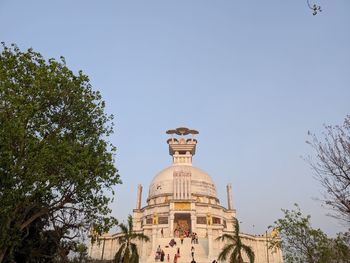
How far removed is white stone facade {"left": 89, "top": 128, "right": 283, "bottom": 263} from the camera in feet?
188

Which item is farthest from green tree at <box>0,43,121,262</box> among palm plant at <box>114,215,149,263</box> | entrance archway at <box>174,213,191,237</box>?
entrance archway at <box>174,213,191,237</box>

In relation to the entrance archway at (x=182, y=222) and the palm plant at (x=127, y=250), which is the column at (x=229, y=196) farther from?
the palm plant at (x=127, y=250)

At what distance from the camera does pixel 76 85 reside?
23.5 m

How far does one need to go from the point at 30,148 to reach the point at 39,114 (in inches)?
103

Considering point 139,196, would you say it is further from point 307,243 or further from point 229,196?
point 307,243

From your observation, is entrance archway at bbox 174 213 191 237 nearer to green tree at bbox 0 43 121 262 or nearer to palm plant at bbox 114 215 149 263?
palm plant at bbox 114 215 149 263

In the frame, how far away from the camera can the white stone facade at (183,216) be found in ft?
188

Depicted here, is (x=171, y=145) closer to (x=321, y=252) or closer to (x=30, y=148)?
(x=321, y=252)

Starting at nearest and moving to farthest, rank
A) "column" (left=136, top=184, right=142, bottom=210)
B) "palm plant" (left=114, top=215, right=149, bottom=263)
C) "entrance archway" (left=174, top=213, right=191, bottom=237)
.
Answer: "palm plant" (left=114, top=215, right=149, bottom=263) → "entrance archway" (left=174, top=213, right=191, bottom=237) → "column" (left=136, top=184, right=142, bottom=210)

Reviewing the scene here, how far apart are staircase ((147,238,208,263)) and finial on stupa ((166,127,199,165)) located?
28036 mm

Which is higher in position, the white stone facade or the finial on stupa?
the finial on stupa

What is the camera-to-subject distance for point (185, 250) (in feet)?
174

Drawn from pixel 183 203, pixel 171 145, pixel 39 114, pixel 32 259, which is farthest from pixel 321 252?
pixel 171 145

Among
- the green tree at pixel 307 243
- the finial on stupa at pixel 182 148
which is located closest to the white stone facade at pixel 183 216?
the finial on stupa at pixel 182 148
